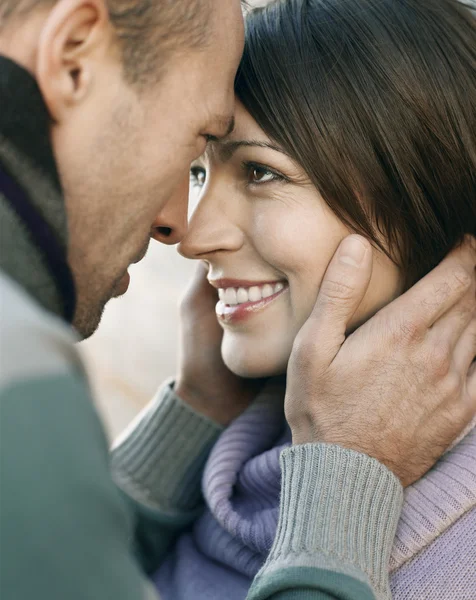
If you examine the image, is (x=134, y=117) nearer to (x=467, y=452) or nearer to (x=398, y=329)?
(x=398, y=329)

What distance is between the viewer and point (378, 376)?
1.49 meters

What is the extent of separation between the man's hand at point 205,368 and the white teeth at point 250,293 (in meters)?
0.33

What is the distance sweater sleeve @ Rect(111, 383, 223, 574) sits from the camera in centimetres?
188

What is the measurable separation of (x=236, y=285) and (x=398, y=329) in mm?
371

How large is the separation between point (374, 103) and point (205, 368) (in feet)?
2.74

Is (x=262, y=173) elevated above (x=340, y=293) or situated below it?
above

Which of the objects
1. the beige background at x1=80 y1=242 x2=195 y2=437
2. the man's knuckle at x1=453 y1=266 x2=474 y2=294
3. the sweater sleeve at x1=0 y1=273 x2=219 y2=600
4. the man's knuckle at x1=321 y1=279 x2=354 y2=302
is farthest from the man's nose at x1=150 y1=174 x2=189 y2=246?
the beige background at x1=80 y1=242 x2=195 y2=437

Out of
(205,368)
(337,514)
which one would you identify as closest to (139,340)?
(205,368)

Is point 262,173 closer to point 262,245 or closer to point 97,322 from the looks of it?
point 262,245

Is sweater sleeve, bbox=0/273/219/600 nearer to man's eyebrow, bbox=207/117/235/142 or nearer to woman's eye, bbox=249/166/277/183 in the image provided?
man's eyebrow, bbox=207/117/235/142

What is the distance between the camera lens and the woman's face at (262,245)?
5.05 ft

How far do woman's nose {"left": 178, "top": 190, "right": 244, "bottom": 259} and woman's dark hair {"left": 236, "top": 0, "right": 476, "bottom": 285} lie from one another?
207 millimetres

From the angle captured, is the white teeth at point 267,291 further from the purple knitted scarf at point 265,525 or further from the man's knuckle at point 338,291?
the purple knitted scarf at point 265,525

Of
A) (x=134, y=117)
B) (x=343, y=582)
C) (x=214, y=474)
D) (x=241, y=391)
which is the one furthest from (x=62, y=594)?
(x=241, y=391)
